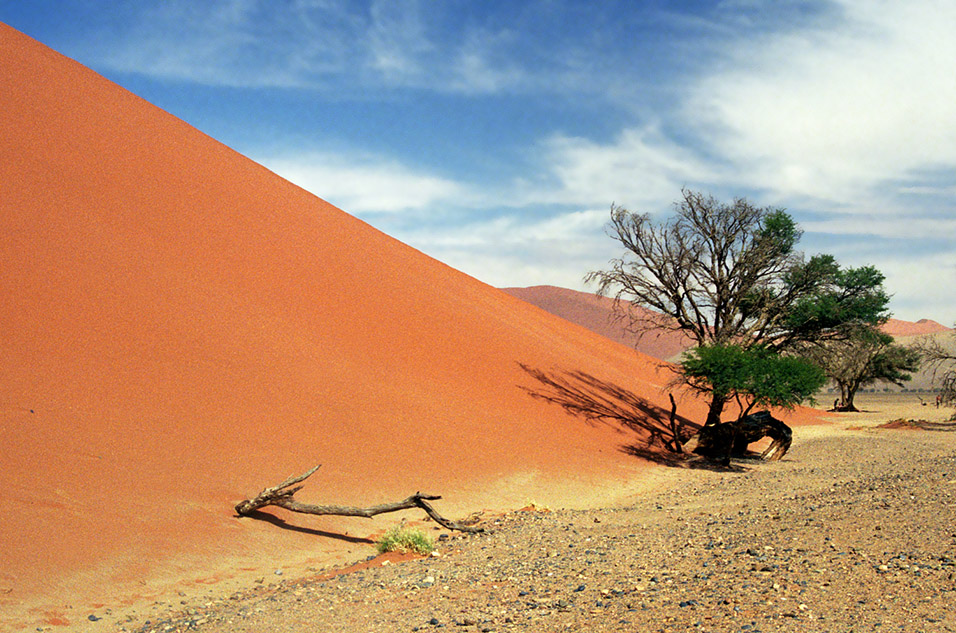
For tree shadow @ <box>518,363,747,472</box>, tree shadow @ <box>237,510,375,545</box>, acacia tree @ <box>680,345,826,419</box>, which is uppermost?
acacia tree @ <box>680,345,826,419</box>

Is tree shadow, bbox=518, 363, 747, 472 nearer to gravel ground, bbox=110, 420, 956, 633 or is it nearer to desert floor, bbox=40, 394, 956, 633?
desert floor, bbox=40, 394, 956, 633

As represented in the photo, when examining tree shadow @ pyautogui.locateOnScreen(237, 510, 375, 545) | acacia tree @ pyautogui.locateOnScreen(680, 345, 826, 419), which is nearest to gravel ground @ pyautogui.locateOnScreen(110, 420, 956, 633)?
tree shadow @ pyautogui.locateOnScreen(237, 510, 375, 545)

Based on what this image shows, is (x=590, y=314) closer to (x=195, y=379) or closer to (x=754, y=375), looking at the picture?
(x=754, y=375)

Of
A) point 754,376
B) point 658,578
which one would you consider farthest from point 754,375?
point 658,578

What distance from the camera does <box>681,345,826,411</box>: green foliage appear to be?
17.4m

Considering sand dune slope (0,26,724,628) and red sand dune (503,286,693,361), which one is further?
red sand dune (503,286,693,361)

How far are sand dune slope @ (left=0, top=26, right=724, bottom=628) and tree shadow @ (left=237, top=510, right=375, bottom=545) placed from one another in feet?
0.25

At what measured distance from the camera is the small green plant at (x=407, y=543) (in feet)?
29.3

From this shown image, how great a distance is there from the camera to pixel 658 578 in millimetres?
6129

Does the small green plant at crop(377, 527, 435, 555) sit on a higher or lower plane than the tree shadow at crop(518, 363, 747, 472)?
lower

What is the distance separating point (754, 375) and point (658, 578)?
42.4 ft

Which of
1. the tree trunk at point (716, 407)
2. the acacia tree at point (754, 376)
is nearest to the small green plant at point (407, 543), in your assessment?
the acacia tree at point (754, 376)

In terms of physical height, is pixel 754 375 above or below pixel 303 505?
above

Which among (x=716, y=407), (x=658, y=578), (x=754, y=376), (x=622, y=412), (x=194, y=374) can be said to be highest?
(x=754, y=376)
